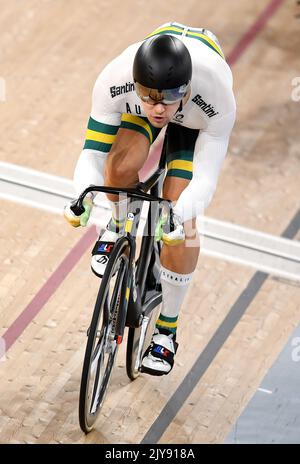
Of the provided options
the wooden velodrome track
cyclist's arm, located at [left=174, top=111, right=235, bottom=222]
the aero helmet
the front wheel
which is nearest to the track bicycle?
the front wheel

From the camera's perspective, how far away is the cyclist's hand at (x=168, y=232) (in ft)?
13.0

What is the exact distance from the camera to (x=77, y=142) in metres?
6.26

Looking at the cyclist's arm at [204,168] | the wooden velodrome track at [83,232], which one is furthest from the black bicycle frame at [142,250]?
the wooden velodrome track at [83,232]

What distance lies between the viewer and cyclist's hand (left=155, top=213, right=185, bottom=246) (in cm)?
397

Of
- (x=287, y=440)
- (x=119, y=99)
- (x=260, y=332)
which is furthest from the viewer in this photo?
(x=260, y=332)

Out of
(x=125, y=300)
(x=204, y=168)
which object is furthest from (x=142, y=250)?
(x=204, y=168)

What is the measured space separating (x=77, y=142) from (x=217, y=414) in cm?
208

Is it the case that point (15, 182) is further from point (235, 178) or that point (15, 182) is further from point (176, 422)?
point (176, 422)

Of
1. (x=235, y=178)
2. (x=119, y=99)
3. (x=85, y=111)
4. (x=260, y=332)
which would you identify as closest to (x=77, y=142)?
(x=85, y=111)

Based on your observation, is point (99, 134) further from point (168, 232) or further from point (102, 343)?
point (102, 343)

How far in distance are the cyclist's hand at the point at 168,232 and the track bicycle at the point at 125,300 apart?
0.07ft

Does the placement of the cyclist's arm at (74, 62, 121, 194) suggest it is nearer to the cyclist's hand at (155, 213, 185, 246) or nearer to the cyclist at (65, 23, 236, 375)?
the cyclist at (65, 23, 236, 375)

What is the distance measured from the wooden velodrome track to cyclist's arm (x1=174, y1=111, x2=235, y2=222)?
3.47 feet

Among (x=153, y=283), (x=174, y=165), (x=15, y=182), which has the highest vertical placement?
(x=174, y=165)
